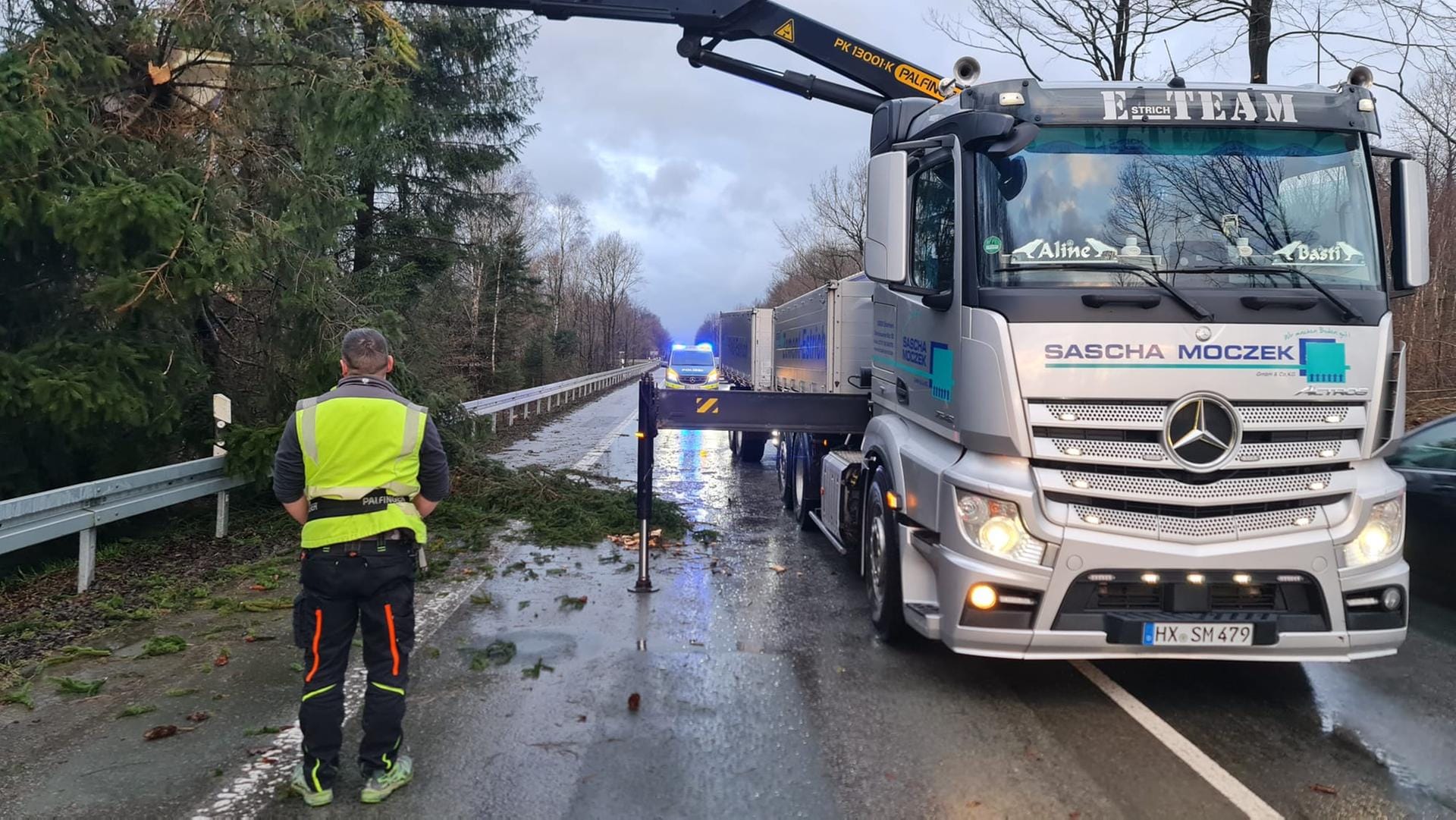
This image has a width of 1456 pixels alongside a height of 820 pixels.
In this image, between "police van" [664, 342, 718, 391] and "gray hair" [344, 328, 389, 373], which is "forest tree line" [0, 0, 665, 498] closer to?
"gray hair" [344, 328, 389, 373]

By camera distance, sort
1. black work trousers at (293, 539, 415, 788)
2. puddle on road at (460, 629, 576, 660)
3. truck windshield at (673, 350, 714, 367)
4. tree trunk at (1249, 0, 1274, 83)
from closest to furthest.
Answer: black work trousers at (293, 539, 415, 788) < puddle on road at (460, 629, 576, 660) < tree trunk at (1249, 0, 1274, 83) < truck windshield at (673, 350, 714, 367)

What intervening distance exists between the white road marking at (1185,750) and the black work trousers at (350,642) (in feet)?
11.4

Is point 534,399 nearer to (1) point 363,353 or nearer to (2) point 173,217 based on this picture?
(2) point 173,217

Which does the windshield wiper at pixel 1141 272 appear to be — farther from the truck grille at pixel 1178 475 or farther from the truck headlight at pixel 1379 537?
the truck headlight at pixel 1379 537

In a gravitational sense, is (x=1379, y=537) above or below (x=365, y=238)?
below

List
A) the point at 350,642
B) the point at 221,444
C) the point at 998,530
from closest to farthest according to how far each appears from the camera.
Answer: the point at 350,642
the point at 998,530
the point at 221,444

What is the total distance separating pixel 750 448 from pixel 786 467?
4.96m

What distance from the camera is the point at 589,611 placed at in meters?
6.71

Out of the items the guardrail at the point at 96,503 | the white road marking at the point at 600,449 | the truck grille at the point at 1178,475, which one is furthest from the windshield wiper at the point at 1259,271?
the white road marking at the point at 600,449

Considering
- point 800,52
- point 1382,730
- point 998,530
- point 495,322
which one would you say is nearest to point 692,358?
point 495,322

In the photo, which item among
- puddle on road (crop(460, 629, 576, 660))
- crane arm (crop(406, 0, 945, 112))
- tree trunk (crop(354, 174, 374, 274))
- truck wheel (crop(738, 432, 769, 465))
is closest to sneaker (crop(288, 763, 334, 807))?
puddle on road (crop(460, 629, 576, 660))

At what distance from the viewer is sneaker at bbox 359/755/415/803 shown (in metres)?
3.78

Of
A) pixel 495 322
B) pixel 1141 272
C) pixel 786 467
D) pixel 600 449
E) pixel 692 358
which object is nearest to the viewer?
pixel 1141 272

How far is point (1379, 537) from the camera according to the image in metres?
4.68
